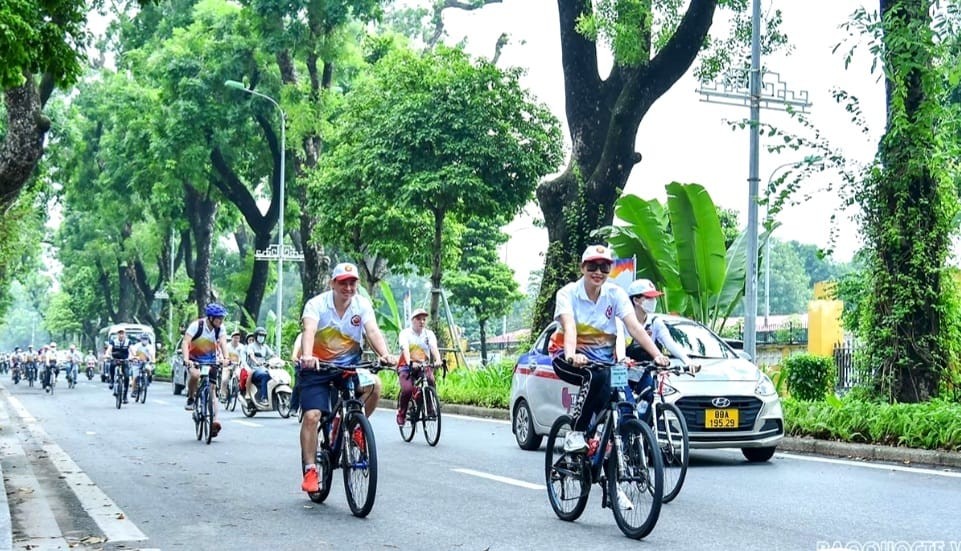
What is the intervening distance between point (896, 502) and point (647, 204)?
11296mm

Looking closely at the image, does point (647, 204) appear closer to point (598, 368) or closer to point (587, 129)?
point (587, 129)

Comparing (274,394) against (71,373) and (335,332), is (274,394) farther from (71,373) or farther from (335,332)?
(71,373)

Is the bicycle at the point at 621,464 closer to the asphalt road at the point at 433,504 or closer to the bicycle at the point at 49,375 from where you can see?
the asphalt road at the point at 433,504

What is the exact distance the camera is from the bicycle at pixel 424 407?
17.1 metres

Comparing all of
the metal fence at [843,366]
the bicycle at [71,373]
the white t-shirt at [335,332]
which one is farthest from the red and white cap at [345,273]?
the bicycle at [71,373]

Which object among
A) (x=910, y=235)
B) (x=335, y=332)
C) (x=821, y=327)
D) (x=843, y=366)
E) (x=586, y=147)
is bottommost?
(x=335, y=332)

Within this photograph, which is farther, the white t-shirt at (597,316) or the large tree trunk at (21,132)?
the large tree trunk at (21,132)

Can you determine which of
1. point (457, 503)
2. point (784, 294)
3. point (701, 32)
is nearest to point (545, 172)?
point (701, 32)

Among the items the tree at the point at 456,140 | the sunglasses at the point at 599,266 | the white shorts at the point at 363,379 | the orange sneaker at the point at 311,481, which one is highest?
the tree at the point at 456,140

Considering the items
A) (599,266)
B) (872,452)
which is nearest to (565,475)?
(599,266)

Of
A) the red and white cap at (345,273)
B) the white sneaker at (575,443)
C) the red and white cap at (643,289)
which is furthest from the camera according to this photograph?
the red and white cap at (643,289)

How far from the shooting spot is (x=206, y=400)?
1766cm

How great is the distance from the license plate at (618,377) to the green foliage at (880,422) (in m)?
6.39

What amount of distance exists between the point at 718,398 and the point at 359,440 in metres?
4.91
